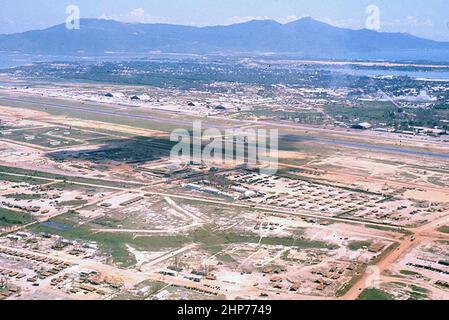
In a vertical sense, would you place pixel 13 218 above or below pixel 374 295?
above

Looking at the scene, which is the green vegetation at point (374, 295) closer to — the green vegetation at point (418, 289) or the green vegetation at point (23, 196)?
the green vegetation at point (418, 289)

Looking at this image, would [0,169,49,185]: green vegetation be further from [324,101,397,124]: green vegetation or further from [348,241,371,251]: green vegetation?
[324,101,397,124]: green vegetation

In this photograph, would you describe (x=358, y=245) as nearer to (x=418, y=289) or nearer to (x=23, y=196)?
(x=418, y=289)

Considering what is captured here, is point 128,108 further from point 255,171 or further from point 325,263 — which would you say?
point 325,263

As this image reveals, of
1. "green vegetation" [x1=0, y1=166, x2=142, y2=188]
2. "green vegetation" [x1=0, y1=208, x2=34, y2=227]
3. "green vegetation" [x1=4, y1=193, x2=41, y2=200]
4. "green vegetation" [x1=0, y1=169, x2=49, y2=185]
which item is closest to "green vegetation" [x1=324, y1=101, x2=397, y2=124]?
"green vegetation" [x1=0, y1=166, x2=142, y2=188]

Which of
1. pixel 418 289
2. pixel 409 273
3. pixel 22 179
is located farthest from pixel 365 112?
pixel 418 289
